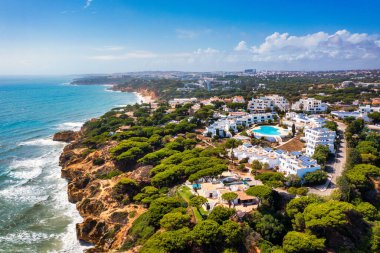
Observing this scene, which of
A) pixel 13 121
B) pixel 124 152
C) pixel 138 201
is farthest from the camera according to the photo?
pixel 13 121

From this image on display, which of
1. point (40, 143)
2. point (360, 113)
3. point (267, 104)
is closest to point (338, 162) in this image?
point (360, 113)

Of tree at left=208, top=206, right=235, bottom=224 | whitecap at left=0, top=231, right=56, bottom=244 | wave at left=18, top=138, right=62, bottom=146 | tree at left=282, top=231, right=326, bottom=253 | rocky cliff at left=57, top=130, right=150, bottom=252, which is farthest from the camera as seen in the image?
wave at left=18, top=138, right=62, bottom=146

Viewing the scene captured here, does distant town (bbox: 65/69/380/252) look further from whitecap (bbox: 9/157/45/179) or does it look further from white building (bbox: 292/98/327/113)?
white building (bbox: 292/98/327/113)

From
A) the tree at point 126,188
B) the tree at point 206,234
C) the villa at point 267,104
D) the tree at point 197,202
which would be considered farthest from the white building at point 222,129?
the tree at point 206,234

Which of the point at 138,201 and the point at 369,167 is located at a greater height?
the point at 369,167

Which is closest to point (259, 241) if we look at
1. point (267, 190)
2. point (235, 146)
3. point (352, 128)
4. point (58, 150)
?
point (267, 190)

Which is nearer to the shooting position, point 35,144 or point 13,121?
point 35,144

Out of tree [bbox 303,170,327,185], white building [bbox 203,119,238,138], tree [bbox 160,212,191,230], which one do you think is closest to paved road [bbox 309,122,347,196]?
tree [bbox 303,170,327,185]

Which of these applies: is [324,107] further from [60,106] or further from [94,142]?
[60,106]
